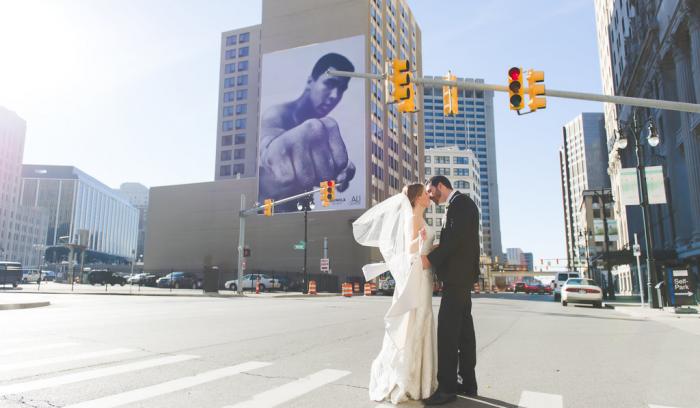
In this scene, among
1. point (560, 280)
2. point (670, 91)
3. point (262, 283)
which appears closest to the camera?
point (670, 91)

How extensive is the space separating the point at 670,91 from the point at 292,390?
41276 mm

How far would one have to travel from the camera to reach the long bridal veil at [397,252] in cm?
453

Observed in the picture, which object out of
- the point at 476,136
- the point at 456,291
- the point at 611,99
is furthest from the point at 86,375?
the point at 476,136

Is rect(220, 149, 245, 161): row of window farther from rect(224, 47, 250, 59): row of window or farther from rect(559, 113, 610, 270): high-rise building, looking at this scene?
rect(559, 113, 610, 270): high-rise building

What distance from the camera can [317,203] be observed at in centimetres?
6084

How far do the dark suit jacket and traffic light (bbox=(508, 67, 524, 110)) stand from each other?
8.39 metres

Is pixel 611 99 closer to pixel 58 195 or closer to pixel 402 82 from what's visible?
pixel 402 82

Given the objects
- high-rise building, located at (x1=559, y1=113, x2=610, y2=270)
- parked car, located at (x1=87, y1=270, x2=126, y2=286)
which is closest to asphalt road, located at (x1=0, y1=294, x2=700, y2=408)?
parked car, located at (x1=87, y1=270, x2=126, y2=286)

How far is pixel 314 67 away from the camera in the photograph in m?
67.2

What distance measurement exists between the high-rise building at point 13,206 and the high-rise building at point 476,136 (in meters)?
137

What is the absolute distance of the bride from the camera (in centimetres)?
438

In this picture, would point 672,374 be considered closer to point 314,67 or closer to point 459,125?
point 314,67

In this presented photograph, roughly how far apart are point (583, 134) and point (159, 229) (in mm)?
128505

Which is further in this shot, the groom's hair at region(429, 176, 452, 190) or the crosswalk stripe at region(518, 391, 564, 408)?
the groom's hair at region(429, 176, 452, 190)
